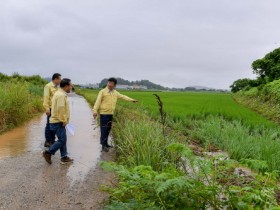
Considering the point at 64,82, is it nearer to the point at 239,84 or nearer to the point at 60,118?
the point at 60,118

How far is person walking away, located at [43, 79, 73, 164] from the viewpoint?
22.1ft

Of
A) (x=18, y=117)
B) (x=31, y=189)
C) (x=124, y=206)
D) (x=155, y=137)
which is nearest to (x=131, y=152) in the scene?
(x=155, y=137)

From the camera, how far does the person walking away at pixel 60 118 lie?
6.75 meters

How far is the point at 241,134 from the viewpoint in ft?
28.9

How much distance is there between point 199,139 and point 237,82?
5167 cm

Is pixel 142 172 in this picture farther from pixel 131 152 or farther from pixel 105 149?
pixel 105 149

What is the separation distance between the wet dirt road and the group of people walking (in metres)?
0.29

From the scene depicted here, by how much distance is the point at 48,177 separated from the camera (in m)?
5.91

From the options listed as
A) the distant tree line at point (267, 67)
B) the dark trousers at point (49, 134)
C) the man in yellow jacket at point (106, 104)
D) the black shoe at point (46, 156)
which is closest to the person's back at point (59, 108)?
the black shoe at point (46, 156)

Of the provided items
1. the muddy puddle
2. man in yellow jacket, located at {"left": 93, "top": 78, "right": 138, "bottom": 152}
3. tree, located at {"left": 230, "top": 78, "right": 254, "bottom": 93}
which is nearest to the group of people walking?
man in yellow jacket, located at {"left": 93, "top": 78, "right": 138, "bottom": 152}

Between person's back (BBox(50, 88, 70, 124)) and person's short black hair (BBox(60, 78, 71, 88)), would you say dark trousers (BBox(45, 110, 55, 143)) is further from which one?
person's short black hair (BBox(60, 78, 71, 88))

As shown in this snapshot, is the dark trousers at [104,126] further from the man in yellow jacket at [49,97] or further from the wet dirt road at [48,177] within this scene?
the man in yellow jacket at [49,97]

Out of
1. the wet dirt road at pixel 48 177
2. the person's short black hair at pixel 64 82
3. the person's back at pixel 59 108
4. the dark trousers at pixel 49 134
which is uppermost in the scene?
the person's short black hair at pixel 64 82

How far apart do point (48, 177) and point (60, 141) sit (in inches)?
40.5
